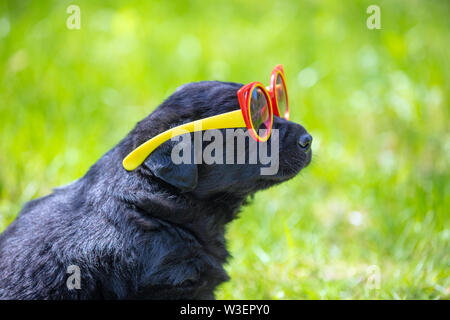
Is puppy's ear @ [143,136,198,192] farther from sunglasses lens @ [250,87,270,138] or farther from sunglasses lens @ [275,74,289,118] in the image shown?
sunglasses lens @ [275,74,289,118]

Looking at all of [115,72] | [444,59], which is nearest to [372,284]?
[444,59]

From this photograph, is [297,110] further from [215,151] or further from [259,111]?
[215,151]

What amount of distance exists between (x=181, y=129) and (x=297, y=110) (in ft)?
9.65

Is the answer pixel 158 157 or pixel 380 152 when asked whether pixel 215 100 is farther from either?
pixel 380 152

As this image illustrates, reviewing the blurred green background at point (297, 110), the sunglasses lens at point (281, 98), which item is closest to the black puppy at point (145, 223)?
the sunglasses lens at point (281, 98)

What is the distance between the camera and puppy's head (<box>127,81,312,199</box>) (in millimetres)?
2455

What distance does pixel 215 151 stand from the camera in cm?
256

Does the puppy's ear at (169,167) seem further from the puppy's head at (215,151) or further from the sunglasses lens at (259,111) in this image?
the sunglasses lens at (259,111)

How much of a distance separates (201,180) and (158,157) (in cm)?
28

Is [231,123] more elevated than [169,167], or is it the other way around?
[231,123]

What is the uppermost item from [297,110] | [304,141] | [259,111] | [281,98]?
[297,110]

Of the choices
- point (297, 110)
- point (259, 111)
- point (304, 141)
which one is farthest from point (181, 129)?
point (297, 110)

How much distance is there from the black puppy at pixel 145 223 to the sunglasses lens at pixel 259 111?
0.32 ft

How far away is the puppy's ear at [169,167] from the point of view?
2.43 meters
